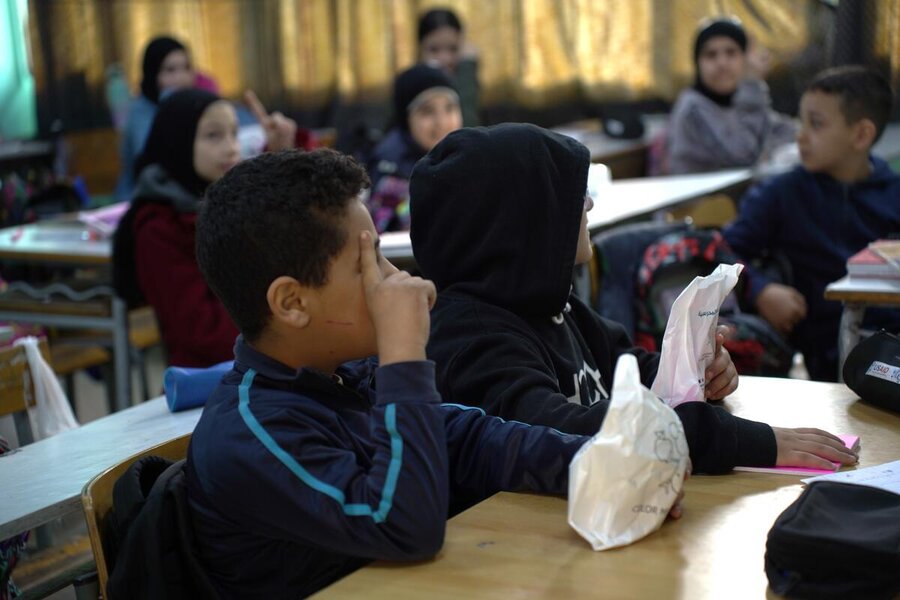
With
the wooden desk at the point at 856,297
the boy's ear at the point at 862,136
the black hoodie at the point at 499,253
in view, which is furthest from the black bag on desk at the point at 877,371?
the boy's ear at the point at 862,136

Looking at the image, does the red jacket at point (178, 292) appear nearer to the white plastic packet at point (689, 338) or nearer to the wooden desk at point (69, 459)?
the wooden desk at point (69, 459)

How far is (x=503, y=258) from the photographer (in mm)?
1551

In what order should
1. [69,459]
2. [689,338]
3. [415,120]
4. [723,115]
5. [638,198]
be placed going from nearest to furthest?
[689,338] → [69,459] → [638,198] → [415,120] → [723,115]

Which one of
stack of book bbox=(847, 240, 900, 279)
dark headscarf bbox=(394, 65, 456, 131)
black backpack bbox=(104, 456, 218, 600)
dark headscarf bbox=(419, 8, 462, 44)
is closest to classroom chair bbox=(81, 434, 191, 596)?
black backpack bbox=(104, 456, 218, 600)

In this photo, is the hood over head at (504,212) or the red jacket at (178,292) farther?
the red jacket at (178,292)

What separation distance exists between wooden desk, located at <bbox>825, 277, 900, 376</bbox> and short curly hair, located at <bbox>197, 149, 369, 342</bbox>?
1.34 metres

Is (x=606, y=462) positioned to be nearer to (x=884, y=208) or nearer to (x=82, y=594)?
(x=82, y=594)

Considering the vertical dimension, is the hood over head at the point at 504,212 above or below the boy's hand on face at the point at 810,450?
above

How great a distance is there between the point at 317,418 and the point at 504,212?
0.44 metres

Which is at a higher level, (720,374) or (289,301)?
(289,301)

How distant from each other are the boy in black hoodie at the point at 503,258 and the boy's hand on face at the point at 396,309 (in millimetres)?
231

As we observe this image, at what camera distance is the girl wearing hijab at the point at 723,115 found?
4891 mm

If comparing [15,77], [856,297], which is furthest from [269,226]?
[15,77]

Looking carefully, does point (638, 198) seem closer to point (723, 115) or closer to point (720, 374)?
point (723, 115)
